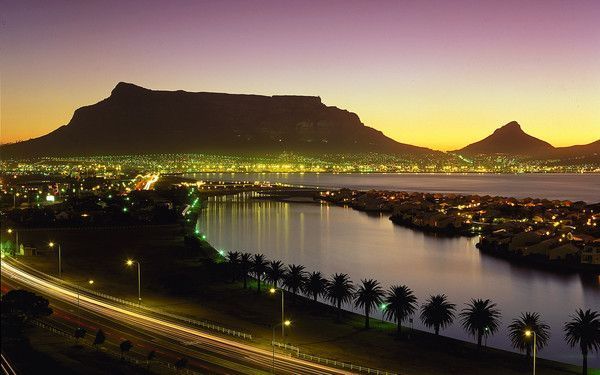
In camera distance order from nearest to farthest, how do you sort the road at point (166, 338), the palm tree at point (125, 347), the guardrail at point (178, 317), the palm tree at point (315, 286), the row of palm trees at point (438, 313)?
the road at point (166, 338) < the palm tree at point (125, 347) < the row of palm trees at point (438, 313) < the guardrail at point (178, 317) < the palm tree at point (315, 286)

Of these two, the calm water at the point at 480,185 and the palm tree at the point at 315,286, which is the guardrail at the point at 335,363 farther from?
the calm water at the point at 480,185

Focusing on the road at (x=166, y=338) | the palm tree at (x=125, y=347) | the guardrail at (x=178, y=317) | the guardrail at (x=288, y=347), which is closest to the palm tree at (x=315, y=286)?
the guardrail at (x=178, y=317)

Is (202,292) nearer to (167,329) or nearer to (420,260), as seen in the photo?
(167,329)

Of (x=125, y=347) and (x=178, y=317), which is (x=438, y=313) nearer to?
(x=178, y=317)

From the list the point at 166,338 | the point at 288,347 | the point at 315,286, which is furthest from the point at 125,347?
the point at 315,286

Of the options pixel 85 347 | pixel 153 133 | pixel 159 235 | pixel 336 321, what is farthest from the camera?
pixel 153 133

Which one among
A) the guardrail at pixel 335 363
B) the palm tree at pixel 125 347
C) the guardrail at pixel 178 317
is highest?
the palm tree at pixel 125 347

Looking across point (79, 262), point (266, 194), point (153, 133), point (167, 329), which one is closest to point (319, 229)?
point (79, 262)
